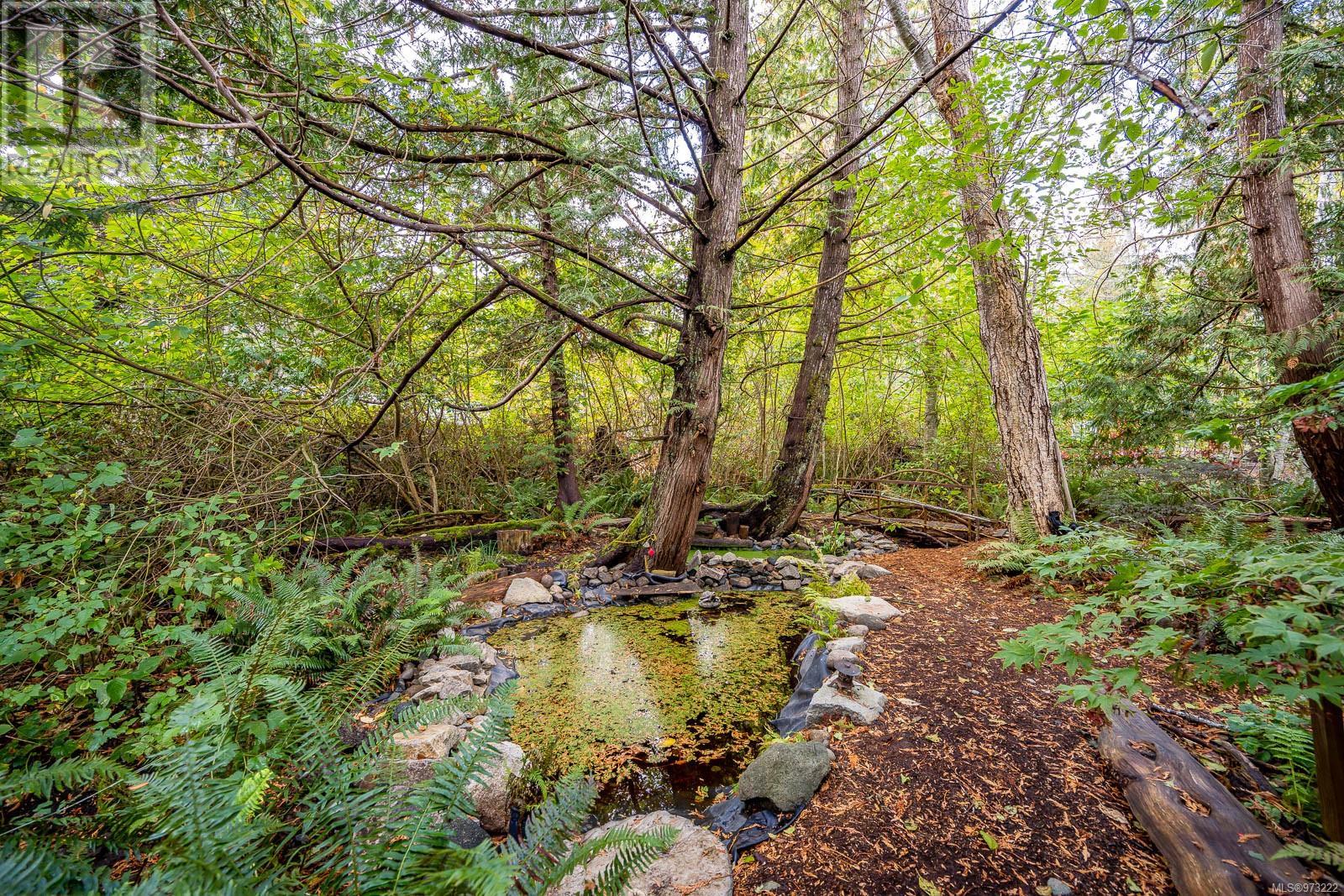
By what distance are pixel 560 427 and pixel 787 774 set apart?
5.86 m

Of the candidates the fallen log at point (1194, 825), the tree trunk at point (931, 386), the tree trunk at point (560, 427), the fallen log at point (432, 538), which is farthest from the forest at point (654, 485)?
the tree trunk at point (931, 386)

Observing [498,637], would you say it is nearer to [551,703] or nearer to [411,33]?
[551,703]

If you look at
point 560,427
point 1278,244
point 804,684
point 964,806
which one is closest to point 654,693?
point 804,684

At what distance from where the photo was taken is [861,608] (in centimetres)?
368

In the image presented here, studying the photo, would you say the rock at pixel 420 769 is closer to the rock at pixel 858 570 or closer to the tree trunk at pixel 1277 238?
the rock at pixel 858 570

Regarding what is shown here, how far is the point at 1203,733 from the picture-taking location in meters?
1.87

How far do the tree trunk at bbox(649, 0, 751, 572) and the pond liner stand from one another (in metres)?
2.06

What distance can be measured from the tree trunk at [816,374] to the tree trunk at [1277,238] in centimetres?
313

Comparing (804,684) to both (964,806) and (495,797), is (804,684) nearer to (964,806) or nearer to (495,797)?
(964,806)

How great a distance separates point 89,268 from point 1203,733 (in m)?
6.99

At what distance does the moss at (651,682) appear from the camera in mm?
2580

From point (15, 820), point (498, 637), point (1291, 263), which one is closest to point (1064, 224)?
point (1291, 263)

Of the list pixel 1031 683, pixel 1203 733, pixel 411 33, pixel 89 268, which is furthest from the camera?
pixel 411 33

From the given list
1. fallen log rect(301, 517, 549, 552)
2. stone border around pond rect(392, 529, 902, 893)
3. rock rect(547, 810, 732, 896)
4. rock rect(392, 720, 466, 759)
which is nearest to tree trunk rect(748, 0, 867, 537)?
stone border around pond rect(392, 529, 902, 893)
